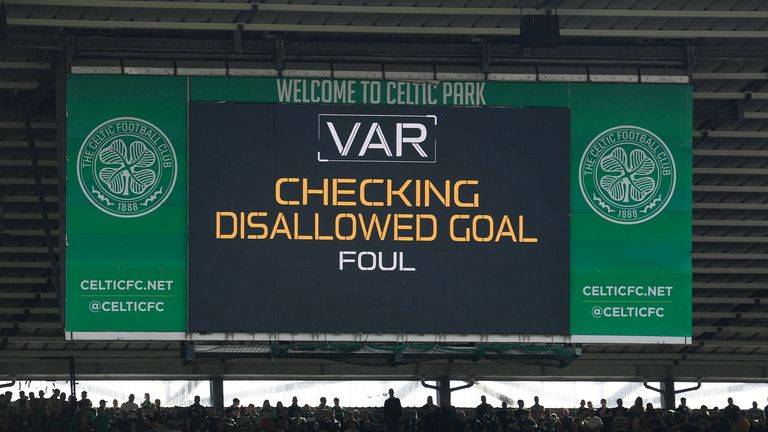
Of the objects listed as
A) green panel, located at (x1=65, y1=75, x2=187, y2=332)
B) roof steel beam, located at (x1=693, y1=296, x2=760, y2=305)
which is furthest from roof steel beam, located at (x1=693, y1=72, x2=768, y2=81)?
green panel, located at (x1=65, y1=75, x2=187, y2=332)

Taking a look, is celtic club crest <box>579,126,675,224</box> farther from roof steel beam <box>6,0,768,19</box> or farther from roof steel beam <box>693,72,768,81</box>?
roof steel beam <box>693,72,768,81</box>

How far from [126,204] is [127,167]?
1.59 feet

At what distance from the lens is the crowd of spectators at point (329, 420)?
27672 millimetres

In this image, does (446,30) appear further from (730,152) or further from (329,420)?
(329,420)

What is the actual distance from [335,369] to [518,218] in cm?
1094

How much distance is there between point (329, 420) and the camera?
28.9 meters

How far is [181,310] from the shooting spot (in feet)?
74.1

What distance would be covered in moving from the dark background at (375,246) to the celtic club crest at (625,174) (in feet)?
1.47

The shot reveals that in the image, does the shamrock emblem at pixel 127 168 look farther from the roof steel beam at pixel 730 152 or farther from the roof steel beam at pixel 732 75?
the roof steel beam at pixel 730 152

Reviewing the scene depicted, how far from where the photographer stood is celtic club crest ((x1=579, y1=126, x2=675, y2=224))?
23.2 meters

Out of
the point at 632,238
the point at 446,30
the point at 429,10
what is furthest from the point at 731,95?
the point at 429,10

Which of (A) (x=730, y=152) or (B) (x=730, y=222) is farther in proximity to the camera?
(B) (x=730, y=222)

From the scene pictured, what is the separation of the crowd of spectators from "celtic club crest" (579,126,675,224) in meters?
5.75

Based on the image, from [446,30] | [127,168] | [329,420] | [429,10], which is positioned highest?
[429,10]
